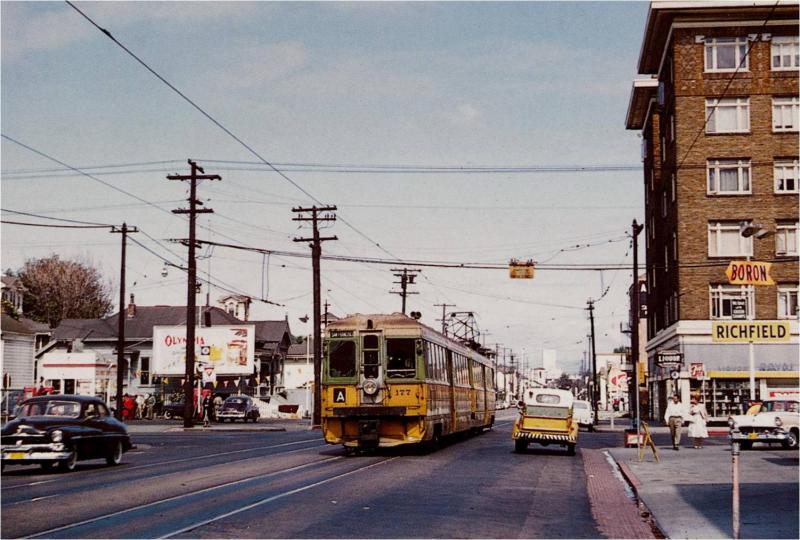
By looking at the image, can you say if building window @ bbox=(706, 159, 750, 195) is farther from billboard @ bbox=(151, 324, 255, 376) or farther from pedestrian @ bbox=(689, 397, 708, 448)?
billboard @ bbox=(151, 324, 255, 376)

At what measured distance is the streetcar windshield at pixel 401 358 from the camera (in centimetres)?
2797

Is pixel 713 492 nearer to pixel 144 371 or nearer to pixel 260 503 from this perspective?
pixel 260 503

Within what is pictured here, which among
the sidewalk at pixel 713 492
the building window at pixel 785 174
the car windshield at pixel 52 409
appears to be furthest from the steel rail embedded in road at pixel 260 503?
the building window at pixel 785 174

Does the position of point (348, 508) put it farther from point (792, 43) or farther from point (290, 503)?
point (792, 43)

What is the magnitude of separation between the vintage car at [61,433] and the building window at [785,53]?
4004 centimetres

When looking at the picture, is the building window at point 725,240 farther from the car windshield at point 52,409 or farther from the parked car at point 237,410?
the car windshield at point 52,409

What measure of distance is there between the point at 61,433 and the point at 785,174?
4075 cm

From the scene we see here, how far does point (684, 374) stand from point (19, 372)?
38711mm

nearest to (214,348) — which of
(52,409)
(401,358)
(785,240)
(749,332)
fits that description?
(785,240)

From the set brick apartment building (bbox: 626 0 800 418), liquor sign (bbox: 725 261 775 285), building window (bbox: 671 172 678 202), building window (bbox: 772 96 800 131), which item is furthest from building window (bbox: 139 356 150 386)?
liquor sign (bbox: 725 261 775 285)

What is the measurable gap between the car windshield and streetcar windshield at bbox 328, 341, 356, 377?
22.5ft

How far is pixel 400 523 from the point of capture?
13.4m

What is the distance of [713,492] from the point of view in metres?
18.0

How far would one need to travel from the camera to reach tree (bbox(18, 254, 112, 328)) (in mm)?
97812
